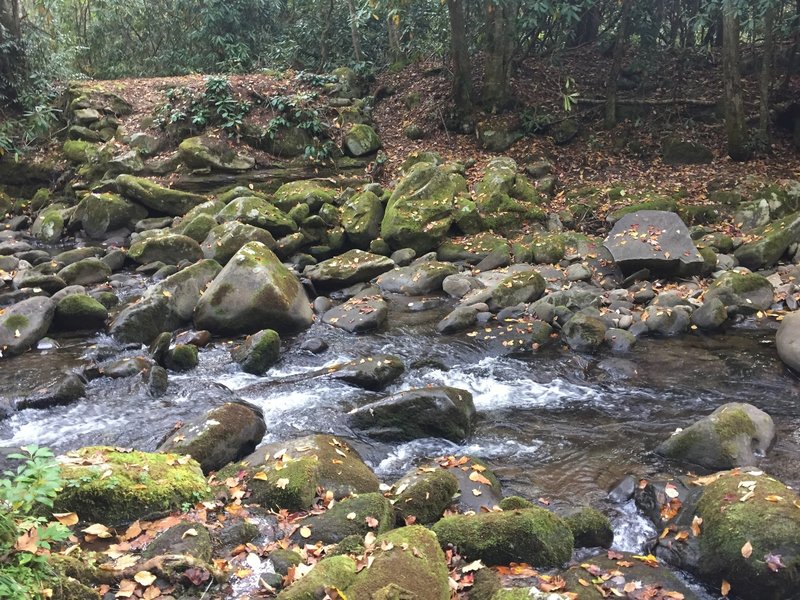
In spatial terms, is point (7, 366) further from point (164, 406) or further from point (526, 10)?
point (526, 10)

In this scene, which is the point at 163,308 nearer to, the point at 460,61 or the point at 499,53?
the point at 460,61

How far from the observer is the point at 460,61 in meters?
16.8

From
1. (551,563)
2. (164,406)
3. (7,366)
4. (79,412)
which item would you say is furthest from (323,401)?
(7,366)

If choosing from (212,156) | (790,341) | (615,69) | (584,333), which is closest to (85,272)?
(212,156)

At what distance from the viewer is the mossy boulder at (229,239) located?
38.9ft

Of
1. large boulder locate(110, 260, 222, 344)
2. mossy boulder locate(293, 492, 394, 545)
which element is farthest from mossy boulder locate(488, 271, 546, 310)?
mossy boulder locate(293, 492, 394, 545)

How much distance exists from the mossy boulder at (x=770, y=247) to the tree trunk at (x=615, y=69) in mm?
A: 6428

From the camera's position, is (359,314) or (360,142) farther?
(360,142)

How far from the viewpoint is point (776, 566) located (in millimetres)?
3957

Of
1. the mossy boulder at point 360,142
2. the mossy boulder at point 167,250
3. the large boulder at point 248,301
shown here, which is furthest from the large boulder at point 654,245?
the mossy boulder at point 167,250

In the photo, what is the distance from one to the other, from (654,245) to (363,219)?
579 cm

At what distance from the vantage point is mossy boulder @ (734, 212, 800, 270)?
10.8 meters

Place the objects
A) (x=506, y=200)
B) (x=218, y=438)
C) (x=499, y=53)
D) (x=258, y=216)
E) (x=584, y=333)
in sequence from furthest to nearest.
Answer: (x=499, y=53) < (x=506, y=200) < (x=258, y=216) < (x=584, y=333) < (x=218, y=438)

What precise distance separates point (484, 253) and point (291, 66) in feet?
42.2
